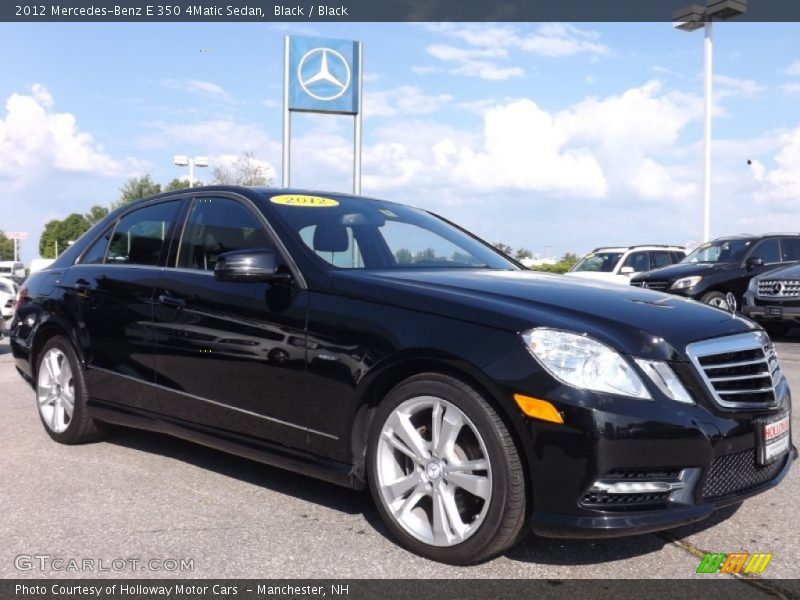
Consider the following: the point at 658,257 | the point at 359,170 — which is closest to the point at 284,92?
the point at 359,170

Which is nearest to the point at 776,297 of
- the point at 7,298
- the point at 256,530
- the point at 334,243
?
the point at 334,243

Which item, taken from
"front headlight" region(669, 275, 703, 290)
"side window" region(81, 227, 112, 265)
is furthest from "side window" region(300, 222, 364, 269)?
"front headlight" region(669, 275, 703, 290)

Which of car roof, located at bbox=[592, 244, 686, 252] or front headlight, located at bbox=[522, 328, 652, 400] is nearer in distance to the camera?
front headlight, located at bbox=[522, 328, 652, 400]

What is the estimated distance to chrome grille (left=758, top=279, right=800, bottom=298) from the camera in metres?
11.5

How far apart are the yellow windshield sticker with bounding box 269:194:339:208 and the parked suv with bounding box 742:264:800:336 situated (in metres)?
9.15

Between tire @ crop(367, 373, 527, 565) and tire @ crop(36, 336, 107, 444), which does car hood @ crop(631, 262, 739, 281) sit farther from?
tire @ crop(367, 373, 527, 565)

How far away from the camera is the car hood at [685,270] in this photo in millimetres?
13555

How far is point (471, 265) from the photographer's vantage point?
4.48m

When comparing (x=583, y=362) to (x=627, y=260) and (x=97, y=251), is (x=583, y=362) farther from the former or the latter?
(x=627, y=260)

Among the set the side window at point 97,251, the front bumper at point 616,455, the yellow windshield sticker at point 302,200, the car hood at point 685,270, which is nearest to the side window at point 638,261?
the car hood at point 685,270

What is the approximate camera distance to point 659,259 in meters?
18.1

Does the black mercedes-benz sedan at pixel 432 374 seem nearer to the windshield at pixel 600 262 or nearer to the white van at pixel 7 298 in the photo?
the windshield at pixel 600 262

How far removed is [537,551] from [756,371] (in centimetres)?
116

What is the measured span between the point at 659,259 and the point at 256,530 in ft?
52.7
